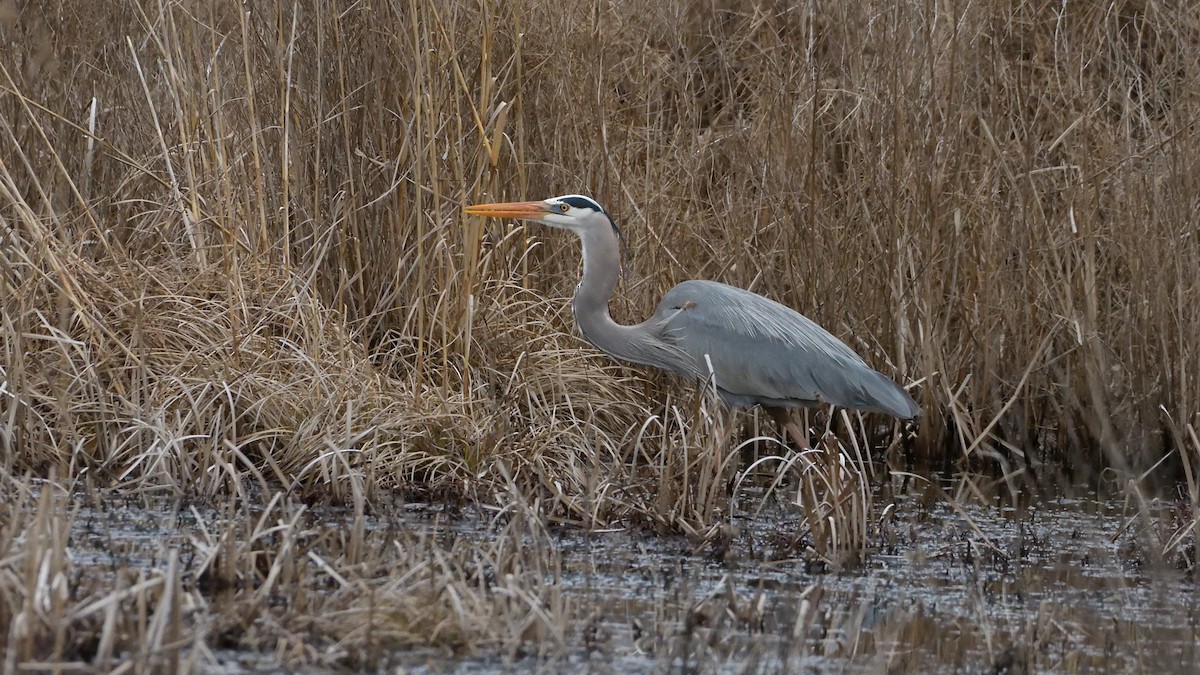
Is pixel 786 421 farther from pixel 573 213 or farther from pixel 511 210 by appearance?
pixel 511 210

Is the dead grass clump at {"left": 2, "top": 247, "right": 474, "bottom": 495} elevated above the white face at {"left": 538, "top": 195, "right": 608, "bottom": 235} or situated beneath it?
situated beneath

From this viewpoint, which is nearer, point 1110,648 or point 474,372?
point 1110,648

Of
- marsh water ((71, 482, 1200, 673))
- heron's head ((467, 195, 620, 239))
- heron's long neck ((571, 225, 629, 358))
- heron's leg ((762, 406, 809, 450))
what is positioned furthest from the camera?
heron's long neck ((571, 225, 629, 358))

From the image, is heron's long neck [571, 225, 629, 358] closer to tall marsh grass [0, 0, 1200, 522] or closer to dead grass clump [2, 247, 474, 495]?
tall marsh grass [0, 0, 1200, 522]

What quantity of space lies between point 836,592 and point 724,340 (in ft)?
6.65

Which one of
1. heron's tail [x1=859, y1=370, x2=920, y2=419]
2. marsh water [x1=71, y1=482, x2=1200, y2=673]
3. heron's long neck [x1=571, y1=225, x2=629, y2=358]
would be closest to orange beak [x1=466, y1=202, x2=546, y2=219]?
heron's long neck [x1=571, y1=225, x2=629, y2=358]

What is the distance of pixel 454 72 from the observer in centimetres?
641

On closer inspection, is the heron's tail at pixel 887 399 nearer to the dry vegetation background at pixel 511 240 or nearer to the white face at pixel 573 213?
the dry vegetation background at pixel 511 240

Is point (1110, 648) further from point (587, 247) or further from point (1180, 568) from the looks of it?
point (587, 247)

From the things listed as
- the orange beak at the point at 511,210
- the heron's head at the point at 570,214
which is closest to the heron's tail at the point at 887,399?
the heron's head at the point at 570,214

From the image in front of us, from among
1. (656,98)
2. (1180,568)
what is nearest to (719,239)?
(656,98)

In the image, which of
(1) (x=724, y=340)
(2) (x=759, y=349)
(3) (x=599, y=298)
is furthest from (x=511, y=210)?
(2) (x=759, y=349)

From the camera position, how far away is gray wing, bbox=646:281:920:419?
21.4 feet

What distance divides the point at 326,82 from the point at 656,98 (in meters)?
2.11
